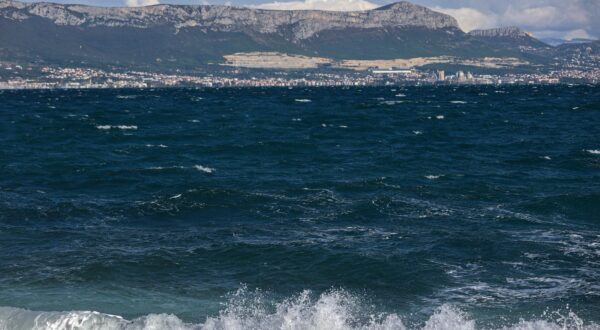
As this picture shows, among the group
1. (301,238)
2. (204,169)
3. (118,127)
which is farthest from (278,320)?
(118,127)

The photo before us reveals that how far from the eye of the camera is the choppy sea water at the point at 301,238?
18438 mm

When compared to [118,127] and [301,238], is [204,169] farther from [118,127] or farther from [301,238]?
[118,127]

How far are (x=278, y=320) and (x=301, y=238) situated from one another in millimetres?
8215

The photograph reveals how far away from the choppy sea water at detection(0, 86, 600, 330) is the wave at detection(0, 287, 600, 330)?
51mm

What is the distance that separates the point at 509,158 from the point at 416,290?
30.0 metres

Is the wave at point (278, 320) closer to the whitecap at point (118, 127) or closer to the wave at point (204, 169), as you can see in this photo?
the wave at point (204, 169)

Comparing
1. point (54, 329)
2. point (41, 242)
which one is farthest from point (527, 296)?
point (41, 242)

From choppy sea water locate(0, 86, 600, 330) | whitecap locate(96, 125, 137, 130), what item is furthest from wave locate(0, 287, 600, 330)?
whitecap locate(96, 125, 137, 130)

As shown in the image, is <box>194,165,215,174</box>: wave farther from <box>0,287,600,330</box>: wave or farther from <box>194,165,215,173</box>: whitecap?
<box>0,287,600,330</box>: wave

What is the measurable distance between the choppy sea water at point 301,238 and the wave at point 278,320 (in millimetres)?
51

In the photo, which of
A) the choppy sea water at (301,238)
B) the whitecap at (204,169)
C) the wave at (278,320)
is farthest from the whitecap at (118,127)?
the wave at (278,320)

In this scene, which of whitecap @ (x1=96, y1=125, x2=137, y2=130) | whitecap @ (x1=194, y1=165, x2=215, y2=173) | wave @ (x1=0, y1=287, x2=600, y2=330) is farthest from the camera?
whitecap @ (x1=96, y1=125, x2=137, y2=130)

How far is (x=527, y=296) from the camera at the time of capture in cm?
1958

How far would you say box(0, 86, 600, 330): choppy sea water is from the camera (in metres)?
18.4
